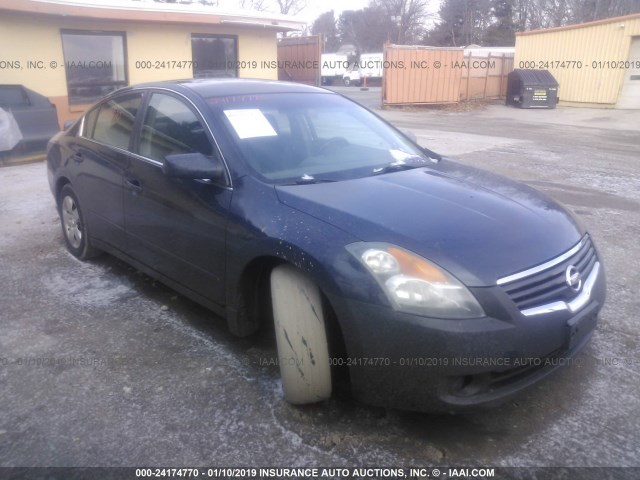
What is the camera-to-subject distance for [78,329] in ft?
11.9

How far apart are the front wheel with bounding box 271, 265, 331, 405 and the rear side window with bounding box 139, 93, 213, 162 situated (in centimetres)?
108

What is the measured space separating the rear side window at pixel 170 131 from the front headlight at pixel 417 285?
1.39 metres

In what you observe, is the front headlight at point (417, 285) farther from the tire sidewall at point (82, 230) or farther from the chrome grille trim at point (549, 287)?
the tire sidewall at point (82, 230)

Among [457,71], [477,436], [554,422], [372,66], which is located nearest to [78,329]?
[477,436]

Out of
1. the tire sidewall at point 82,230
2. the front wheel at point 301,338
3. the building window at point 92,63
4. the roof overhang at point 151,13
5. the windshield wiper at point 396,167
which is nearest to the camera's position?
the front wheel at point 301,338

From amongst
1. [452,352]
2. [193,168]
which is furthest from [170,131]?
[452,352]

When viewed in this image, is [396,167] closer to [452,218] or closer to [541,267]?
[452,218]

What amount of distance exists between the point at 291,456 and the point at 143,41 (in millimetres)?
12000

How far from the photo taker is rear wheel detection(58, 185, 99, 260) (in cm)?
470

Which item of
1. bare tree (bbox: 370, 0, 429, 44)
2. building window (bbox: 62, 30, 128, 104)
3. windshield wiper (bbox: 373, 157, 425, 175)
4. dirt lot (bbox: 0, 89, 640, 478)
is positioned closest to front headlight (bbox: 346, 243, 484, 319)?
dirt lot (bbox: 0, 89, 640, 478)

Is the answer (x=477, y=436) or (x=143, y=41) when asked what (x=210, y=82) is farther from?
(x=143, y=41)

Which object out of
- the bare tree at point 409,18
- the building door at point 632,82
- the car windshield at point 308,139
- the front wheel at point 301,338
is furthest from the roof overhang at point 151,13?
the bare tree at point 409,18

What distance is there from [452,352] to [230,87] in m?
2.39

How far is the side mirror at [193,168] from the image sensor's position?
3.06 metres
